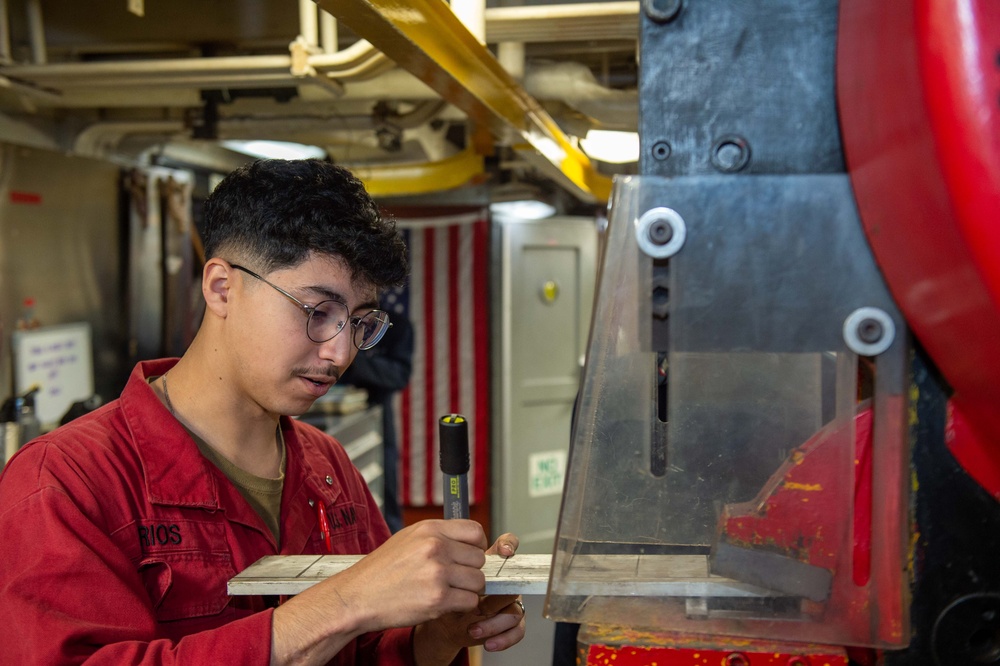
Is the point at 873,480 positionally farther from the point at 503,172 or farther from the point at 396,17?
the point at 503,172

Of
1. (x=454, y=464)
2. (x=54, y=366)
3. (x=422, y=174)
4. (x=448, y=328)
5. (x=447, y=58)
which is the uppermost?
(x=447, y=58)

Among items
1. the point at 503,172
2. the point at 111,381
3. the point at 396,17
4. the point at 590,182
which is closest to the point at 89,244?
the point at 111,381

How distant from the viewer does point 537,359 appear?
5.88 meters

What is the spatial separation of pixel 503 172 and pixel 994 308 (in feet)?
16.9

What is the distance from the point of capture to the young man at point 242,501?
1019 millimetres

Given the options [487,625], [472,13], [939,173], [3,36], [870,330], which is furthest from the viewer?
[3,36]

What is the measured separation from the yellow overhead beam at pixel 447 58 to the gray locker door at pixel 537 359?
10.8 ft

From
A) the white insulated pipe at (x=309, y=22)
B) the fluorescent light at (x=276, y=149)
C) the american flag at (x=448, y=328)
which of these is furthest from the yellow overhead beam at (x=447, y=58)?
the american flag at (x=448, y=328)

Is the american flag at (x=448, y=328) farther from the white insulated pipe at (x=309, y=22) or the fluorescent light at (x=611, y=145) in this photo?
the white insulated pipe at (x=309, y=22)

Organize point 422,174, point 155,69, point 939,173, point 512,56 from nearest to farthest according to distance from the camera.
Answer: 1. point 939,173
2. point 155,69
3. point 512,56
4. point 422,174

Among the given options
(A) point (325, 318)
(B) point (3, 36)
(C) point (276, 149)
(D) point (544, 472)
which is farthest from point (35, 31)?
(D) point (544, 472)

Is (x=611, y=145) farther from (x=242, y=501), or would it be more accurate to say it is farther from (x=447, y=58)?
(x=242, y=501)

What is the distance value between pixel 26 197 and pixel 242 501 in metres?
2.61

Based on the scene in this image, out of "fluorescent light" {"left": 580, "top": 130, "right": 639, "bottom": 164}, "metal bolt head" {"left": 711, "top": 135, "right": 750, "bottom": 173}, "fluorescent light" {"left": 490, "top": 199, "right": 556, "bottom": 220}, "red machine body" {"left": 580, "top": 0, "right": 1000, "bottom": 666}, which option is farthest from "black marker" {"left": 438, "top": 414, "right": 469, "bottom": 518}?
"fluorescent light" {"left": 490, "top": 199, "right": 556, "bottom": 220}
